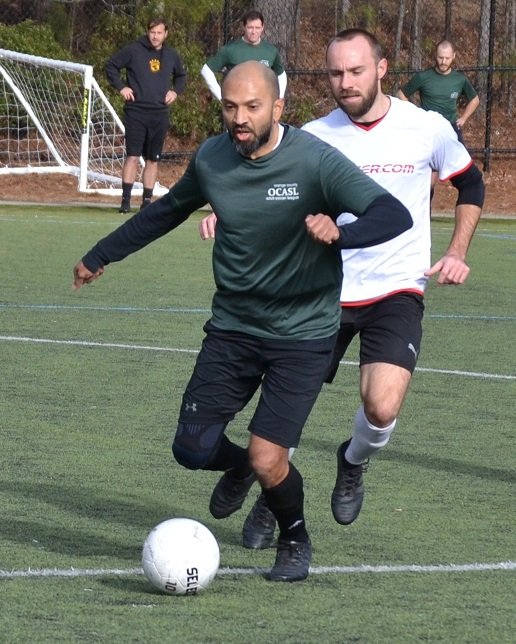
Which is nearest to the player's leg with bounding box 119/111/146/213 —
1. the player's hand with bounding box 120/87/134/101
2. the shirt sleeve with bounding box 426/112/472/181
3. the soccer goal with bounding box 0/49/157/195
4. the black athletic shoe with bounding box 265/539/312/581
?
the player's hand with bounding box 120/87/134/101

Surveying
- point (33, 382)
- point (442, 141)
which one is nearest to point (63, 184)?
point (33, 382)

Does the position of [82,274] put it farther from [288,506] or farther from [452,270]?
[452,270]

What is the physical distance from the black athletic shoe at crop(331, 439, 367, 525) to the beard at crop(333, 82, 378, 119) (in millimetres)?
1396

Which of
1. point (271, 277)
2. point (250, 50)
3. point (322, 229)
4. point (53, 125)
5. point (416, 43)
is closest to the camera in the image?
point (322, 229)

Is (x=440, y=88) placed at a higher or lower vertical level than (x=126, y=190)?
higher

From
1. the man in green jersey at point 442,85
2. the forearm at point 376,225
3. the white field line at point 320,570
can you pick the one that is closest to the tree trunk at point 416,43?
the man in green jersey at point 442,85

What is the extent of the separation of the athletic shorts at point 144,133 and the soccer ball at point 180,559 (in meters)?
15.3

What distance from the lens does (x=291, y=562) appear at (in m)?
5.25

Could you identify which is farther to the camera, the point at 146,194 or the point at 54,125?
the point at 54,125

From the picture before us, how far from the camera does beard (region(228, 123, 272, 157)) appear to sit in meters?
5.16

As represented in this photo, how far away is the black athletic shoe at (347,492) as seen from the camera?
19.4 ft

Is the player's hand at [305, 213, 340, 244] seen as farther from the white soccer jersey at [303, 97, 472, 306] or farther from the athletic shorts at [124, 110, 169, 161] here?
the athletic shorts at [124, 110, 169, 161]

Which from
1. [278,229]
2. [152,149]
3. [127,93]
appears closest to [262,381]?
[278,229]

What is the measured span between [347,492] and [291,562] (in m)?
0.83
